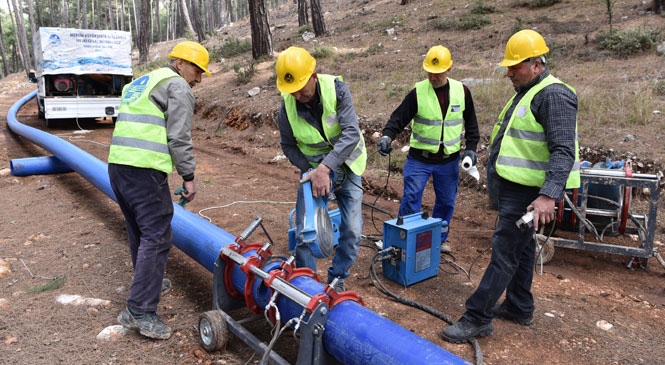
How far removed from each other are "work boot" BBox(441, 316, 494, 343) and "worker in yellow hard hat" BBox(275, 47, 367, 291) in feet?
2.67

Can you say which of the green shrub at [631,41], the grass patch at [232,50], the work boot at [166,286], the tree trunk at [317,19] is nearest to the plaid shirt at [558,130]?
the work boot at [166,286]

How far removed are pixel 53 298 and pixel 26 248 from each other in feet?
4.36

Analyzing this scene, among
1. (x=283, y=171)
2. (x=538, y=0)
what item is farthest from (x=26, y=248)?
(x=538, y=0)

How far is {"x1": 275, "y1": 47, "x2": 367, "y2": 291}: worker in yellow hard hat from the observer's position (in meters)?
3.12

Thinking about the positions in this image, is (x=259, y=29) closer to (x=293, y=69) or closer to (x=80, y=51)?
(x=80, y=51)

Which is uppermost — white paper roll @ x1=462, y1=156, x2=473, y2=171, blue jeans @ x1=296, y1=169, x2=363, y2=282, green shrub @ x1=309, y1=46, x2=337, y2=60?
green shrub @ x1=309, y1=46, x2=337, y2=60

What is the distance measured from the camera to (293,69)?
10.1ft

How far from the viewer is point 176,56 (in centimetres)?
319

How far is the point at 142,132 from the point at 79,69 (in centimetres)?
1245

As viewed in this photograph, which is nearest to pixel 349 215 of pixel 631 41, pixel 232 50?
pixel 631 41

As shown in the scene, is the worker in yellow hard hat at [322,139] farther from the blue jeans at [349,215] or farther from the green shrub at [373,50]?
the green shrub at [373,50]

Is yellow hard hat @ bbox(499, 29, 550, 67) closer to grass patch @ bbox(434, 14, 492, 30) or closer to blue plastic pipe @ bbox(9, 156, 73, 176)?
blue plastic pipe @ bbox(9, 156, 73, 176)

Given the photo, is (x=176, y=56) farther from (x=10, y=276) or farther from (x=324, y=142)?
(x=10, y=276)

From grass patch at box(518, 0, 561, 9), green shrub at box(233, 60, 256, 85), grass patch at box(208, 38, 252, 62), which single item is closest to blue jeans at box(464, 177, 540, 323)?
green shrub at box(233, 60, 256, 85)
